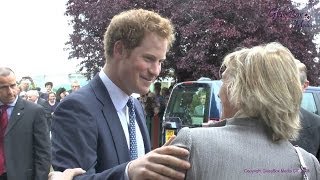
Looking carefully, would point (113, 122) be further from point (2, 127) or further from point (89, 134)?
point (2, 127)

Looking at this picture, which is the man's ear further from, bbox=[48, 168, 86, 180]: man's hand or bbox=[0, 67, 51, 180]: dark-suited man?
bbox=[0, 67, 51, 180]: dark-suited man

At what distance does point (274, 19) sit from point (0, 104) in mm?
9731

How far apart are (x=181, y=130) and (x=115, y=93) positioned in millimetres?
780

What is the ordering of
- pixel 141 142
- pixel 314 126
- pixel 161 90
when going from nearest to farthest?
pixel 141 142 < pixel 314 126 < pixel 161 90

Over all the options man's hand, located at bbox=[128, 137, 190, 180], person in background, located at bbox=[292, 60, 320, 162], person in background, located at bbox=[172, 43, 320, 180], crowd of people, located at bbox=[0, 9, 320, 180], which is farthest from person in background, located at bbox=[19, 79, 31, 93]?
man's hand, located at bbox=[128, 137, 190, 180]

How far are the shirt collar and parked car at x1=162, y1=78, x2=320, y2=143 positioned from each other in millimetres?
5992

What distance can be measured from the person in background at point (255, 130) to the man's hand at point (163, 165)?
8 centimetres

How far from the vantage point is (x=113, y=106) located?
2.30 metres

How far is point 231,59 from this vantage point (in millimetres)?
1975

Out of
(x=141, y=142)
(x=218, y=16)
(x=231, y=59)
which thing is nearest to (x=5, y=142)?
(x=141, y=142)

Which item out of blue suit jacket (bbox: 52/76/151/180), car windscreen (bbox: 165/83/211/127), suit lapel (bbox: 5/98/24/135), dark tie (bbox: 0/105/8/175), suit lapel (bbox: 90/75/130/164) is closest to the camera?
blue suit jacket (bbox: 52/76/151/180)

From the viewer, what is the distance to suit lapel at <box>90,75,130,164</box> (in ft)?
7.18

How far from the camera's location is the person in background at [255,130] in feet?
5.54

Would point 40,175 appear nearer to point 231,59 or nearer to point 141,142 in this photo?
point 141,142
